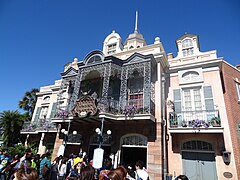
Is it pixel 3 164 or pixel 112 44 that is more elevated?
pixel 112 44

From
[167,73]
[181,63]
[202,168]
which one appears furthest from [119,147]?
[181,63]

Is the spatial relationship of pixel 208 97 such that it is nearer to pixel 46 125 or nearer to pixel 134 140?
pixel 134 140

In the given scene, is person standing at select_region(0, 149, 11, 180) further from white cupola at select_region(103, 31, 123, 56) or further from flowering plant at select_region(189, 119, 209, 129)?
white cupola at select_region(103, 31, 123, 56)

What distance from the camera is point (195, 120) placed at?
8242 millimetres

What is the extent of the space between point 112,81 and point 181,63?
524 cm

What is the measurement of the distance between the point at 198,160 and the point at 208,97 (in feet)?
12.2

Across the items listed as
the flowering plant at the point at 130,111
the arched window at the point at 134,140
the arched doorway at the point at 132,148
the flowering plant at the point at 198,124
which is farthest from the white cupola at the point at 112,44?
the flowering plant at the point at 198,124

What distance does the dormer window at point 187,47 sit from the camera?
11305 millimetres

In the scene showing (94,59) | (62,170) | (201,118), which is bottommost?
(62,170)

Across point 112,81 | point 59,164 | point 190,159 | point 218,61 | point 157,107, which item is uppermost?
point 218,61

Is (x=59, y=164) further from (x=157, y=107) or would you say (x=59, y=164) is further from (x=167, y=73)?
(x=167, y=73)

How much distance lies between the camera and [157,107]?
9.25 meters

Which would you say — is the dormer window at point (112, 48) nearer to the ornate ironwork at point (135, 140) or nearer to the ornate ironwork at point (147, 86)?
the ornate ironwork at point (147, 86)

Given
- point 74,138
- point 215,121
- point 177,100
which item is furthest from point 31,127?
point 215,121
